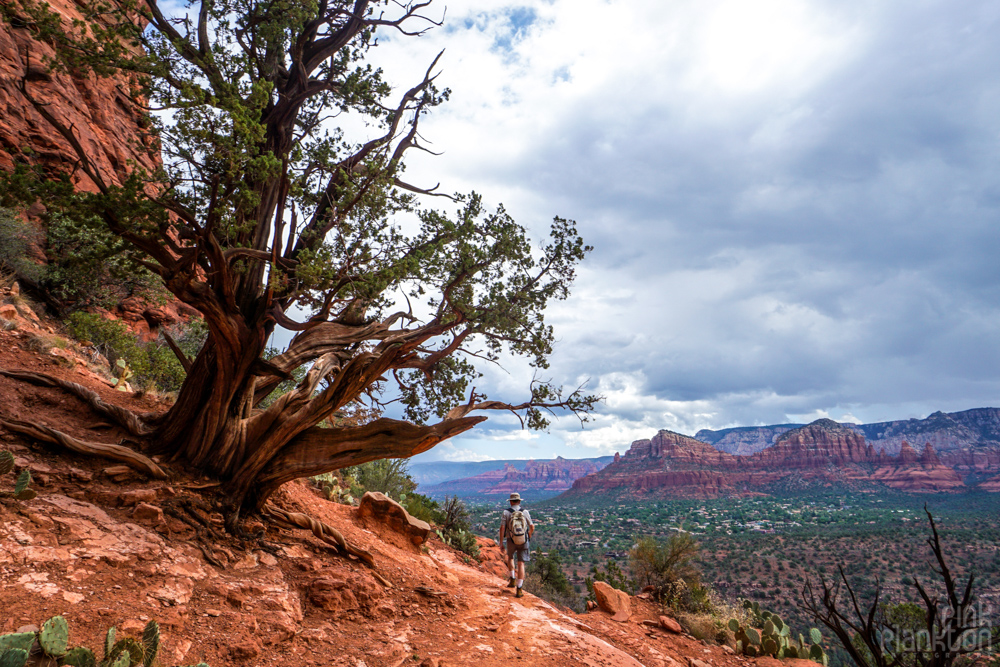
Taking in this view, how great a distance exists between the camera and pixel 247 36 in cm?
856

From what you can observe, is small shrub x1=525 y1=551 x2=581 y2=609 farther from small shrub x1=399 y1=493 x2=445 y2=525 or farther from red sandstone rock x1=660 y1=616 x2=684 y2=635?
small shrub x1=399 y1=493 x2=445 y2=525

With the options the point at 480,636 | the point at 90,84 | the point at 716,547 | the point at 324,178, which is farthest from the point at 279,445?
the point at 716,547

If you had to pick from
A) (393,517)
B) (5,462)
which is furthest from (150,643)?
(393,517)

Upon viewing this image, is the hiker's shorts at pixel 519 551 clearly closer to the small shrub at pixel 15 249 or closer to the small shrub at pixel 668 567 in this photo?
the small shrub at pixel 668 567

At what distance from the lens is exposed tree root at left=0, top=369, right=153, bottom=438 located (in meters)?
7.96

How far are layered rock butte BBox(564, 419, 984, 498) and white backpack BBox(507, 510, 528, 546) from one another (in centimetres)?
10000

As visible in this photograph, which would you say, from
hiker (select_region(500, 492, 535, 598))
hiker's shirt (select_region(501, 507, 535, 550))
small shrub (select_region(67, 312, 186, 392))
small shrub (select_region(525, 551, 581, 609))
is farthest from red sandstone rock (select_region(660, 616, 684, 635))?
small shrub (select_region(67, 312, 186, 392))

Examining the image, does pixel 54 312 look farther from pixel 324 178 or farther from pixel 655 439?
pixel 655 439

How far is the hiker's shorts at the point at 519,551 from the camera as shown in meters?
9.29

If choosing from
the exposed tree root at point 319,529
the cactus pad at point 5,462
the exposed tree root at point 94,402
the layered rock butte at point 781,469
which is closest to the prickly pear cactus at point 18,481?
the cactus pad at point 5,462

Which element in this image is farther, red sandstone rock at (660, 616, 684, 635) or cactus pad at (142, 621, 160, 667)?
red sandstone rock at (660, 616, 684, 635)

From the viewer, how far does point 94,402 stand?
8.06m

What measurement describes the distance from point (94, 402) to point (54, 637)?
19.1 feet

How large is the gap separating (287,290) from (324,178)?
2.59 metres
